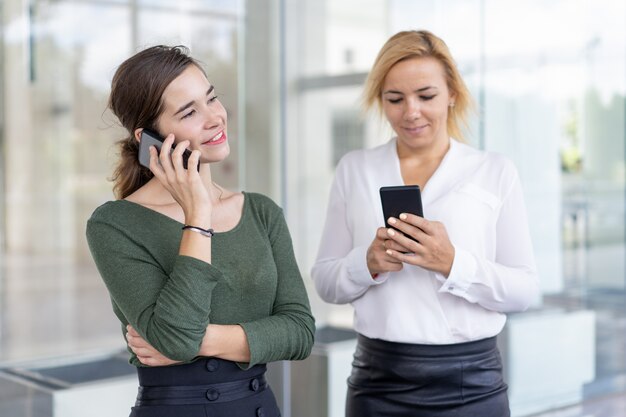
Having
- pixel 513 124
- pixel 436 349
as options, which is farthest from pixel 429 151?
pixel 513 124

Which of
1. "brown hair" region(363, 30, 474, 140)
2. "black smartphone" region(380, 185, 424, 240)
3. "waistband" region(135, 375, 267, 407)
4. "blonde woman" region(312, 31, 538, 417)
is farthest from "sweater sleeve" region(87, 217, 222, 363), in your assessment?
"brown hair" region(363, 30, 474, 140)

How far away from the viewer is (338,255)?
2.62 metres

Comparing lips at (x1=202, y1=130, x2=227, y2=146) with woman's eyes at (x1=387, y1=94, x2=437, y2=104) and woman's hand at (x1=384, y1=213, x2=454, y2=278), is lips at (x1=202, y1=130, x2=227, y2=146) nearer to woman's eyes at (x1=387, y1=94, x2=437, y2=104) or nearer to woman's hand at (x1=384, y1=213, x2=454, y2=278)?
woman's hand at (x1=384, y1=213, x2=454, y2=278)

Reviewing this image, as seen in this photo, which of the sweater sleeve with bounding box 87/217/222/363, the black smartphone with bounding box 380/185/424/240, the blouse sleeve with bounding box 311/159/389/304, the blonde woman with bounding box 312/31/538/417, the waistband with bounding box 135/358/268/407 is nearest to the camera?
the sweater sleeve with bounding box 87/217/222/363

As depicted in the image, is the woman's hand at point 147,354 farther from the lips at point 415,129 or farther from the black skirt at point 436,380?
the lips at point 415,129

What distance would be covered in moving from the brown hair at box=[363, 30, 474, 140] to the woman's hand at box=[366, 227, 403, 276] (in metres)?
0.47

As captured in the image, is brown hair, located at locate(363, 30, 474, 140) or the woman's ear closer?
the woman's ear

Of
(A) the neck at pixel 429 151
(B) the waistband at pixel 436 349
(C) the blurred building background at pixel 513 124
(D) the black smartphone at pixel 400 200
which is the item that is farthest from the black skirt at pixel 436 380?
(C) the blurred building background at pixel 513 124

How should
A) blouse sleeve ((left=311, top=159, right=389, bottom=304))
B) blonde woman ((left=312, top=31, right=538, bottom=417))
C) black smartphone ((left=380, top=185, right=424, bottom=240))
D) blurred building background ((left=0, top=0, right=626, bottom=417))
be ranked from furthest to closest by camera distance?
blurred building background ((left=0, top=0, right=626, bottom=417)) → blouse sleeve ((left=311, top=159, right=389, bottom=304)) → blonde woman ((left=312, top=31, right=538, bottom=417)) → black smartphone ((left=380, top=185, right=424, bottom=240))

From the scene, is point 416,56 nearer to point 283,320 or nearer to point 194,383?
point 283,320

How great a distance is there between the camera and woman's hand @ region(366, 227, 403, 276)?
90.4 inches

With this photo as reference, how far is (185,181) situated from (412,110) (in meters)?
0.81

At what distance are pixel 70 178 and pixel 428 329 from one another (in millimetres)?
5986

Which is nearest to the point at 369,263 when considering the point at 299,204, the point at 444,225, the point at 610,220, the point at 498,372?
the point at 444,225
